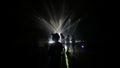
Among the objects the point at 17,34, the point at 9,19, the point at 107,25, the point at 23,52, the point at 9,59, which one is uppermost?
the point at 107,25

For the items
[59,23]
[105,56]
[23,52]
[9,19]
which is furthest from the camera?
[59,23]

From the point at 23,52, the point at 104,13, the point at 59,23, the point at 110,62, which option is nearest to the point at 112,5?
the point at 104,13

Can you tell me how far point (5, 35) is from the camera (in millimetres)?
3549

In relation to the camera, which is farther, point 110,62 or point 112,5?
point 112,5

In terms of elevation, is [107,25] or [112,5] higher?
[112,5]

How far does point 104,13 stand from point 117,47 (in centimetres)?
218

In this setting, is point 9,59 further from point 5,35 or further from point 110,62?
point 110,62

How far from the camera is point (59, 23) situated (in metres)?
20.8

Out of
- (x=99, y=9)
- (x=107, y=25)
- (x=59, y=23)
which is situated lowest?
(x=107, y=25)

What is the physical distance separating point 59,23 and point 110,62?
628 inches

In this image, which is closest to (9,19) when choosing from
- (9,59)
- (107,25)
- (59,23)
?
(9,59)

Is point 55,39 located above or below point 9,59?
above

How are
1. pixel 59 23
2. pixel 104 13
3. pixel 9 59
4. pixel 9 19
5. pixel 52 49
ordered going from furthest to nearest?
pixel 59 23 → pixel 104 13 → pixel 52 49 → pixel 9 19 → pixel 9 59

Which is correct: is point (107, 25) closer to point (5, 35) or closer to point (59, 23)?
point (5, 35)
